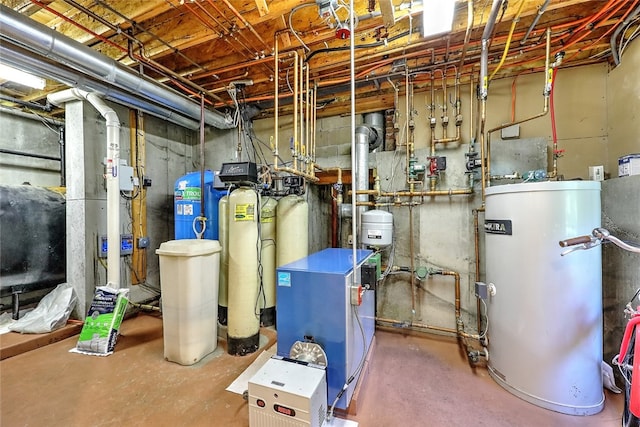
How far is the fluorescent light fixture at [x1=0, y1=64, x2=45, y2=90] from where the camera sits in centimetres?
233

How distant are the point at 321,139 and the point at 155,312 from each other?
3.21m

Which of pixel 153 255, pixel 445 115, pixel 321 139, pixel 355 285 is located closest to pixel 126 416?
pixel 355 285

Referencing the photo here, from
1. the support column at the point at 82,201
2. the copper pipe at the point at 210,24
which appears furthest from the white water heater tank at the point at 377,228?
the support column at the point at 82,201

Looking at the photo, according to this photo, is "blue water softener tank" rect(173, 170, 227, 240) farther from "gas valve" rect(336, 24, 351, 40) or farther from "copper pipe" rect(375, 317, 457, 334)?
"copper pipe" rect(375, 317, 457, 334)

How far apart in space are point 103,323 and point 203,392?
1349 mm

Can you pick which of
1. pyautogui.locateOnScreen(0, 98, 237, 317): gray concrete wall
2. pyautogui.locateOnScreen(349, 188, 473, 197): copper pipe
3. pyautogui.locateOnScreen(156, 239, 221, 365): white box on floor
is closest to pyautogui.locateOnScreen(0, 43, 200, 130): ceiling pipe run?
pyautogui.locateOnScreen(0, 98, 237, 317): gray concrete wall

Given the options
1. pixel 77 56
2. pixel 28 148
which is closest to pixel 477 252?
pixel 77 56

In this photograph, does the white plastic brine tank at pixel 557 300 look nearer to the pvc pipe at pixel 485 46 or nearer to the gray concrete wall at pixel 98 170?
the pvc pipe at pixel 485 46

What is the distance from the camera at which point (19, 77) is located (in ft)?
8.04

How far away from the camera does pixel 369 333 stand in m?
2.38

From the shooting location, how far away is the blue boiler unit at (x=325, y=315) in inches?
62.7

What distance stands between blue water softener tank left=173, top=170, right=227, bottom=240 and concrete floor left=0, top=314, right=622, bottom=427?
123 centimetres

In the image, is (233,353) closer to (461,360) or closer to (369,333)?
(369,333)

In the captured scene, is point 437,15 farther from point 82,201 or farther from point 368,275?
point 82,201
